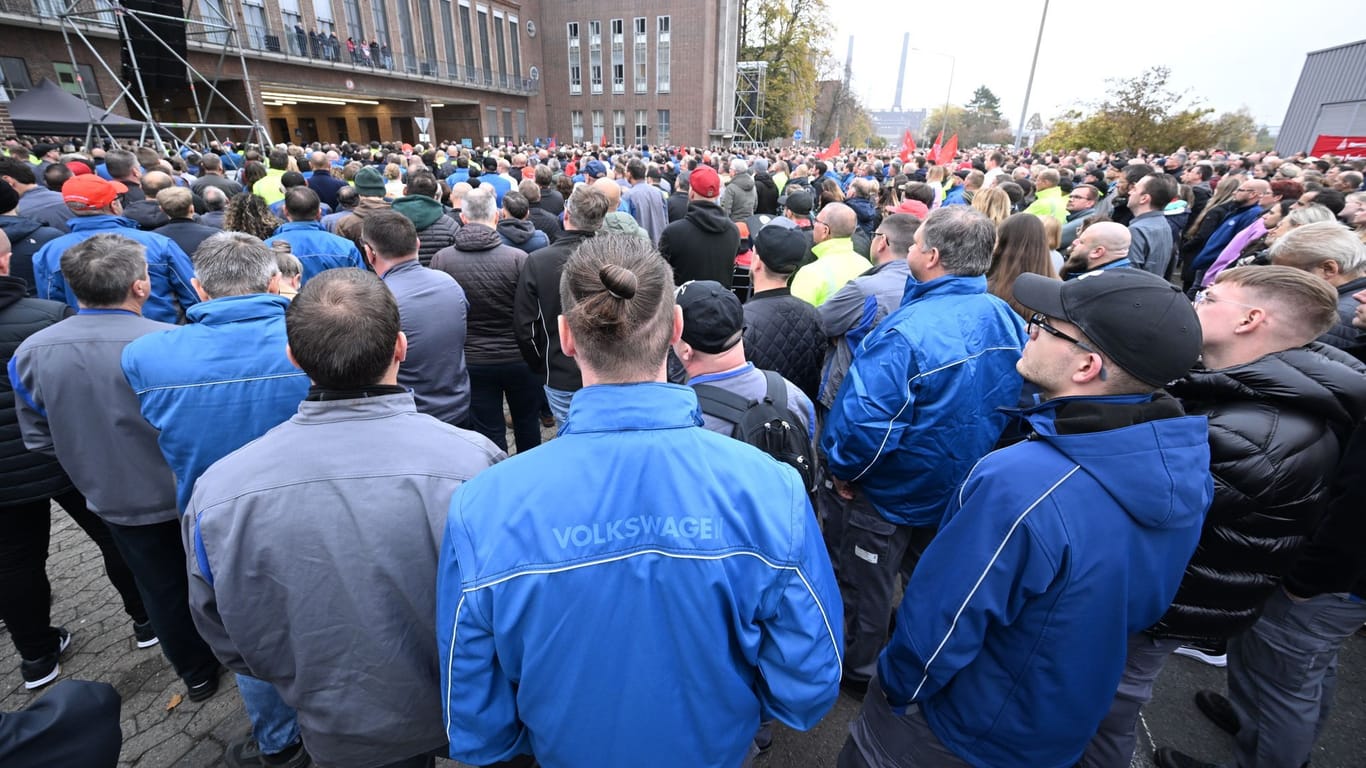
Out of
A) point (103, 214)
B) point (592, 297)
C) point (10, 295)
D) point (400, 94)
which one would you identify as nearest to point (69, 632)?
point (10, 295)

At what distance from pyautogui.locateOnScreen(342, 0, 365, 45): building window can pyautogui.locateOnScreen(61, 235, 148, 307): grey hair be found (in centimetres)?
3650

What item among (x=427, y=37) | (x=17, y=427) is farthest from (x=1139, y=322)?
Answer: (x=427, y=37)

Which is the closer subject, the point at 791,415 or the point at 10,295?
the point at 791,415

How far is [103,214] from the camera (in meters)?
4.31

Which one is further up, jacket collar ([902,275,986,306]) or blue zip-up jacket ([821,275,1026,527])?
jacket collar ([902,275,986,306])

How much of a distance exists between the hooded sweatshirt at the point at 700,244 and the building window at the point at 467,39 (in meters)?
40.0

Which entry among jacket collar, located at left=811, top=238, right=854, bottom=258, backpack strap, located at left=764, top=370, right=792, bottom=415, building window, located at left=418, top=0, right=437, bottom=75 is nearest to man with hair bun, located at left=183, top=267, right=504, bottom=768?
backpack strap, located at left=764, top=370, right=792, bottom=415

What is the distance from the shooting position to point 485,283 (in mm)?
4160

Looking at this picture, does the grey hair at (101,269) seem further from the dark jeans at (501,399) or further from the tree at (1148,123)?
the tree at (1148,123)

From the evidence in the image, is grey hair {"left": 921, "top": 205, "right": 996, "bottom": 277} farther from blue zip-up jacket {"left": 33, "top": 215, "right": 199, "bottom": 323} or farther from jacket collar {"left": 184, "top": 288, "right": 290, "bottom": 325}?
blue zip-up jacket {"left": 33, "top": 215, "right": 199, "bottom": 323}

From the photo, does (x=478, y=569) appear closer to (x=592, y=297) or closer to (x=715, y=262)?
(x=592, y=297)

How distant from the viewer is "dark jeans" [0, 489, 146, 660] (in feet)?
9.25

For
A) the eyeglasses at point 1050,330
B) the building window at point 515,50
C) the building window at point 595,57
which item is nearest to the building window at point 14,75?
the building window at point 515,50

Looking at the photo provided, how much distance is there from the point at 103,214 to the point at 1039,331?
602 centimetres
